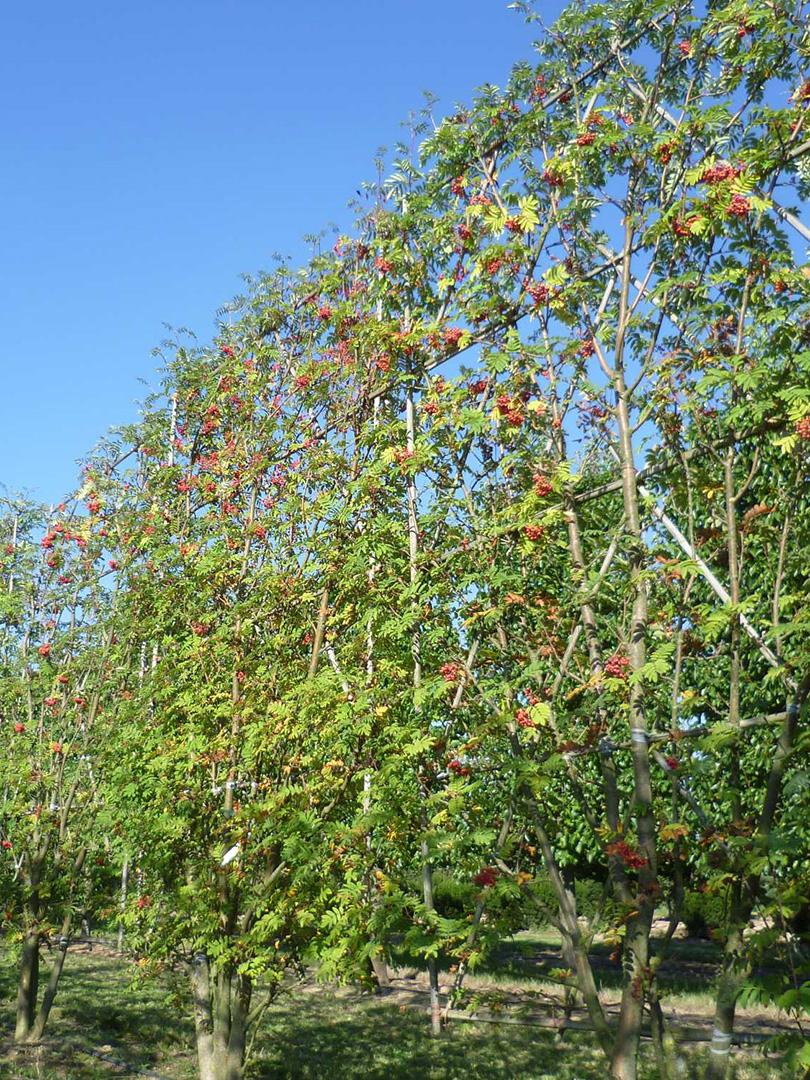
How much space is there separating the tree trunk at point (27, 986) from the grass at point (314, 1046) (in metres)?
0.21

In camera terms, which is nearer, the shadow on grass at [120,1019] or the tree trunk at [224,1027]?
the tree trunk at [224,1027]

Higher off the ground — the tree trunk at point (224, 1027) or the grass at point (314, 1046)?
the tree trunk at point (224, 1027)

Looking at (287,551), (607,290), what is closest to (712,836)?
(607,290)

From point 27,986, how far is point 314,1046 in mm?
3465

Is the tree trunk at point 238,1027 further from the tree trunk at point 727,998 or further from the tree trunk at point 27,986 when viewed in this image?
the tree trunk at point 27,986

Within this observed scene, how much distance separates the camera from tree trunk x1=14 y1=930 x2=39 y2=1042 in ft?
33.3

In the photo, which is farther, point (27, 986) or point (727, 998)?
point (27, 986)

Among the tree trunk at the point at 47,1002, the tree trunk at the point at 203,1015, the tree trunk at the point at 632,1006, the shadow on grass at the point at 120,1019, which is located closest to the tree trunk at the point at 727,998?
the tree trunk at the point at 632,1006

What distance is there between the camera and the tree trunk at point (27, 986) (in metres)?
10.1

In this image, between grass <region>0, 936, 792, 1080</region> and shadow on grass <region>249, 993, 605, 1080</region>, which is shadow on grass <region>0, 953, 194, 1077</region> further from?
shadow on grass <region>249, 993, 605, 1080</region>

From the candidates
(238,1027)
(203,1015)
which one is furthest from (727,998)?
(203,1015)

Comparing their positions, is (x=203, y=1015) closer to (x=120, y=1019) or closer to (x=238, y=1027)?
(x=238, y=1027)

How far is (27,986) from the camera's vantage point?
10.3 meters

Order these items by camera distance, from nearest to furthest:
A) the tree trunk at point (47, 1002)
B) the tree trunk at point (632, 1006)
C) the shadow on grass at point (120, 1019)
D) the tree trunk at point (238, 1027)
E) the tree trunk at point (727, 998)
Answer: the tree trunk at point (727, 998)
the tree trunk at point (632, 1006)
the tree trunk at point (238, 1027)
the shadow on grass at point (120, 1019)
the tree trunk at point (47, 1002)
